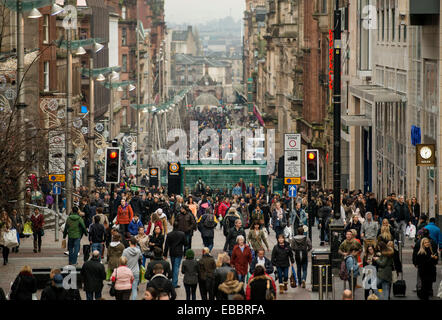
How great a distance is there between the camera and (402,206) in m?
33.7

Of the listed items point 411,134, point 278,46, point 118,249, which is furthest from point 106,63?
point 118,249

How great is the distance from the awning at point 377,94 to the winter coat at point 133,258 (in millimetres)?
24073

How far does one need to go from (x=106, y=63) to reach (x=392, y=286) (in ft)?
278

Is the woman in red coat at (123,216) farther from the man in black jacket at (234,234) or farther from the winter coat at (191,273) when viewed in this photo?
the winter coat at (191,273)

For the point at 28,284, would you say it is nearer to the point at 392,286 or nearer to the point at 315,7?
the point at 392,286

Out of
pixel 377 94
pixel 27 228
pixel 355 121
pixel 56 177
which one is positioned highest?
pixel 377 94

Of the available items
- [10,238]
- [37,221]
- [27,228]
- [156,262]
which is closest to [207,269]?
[156,262]

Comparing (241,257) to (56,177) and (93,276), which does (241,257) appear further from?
(56,177)

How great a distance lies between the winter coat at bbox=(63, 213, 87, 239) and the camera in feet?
91.0

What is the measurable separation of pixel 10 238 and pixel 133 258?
638 cm

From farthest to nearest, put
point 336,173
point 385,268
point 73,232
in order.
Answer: point 73,232, point 336,173, point 385,268

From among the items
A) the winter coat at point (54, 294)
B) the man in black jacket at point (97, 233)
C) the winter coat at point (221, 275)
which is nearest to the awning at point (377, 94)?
the man in black jacket at point (97, 233)

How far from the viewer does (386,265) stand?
71.8 ft

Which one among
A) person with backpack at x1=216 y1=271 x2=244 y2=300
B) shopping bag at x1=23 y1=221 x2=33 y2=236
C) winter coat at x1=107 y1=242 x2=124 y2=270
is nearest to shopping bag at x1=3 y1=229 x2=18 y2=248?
shopping bag at x1=23 y1=221 x2=33 y2=236
